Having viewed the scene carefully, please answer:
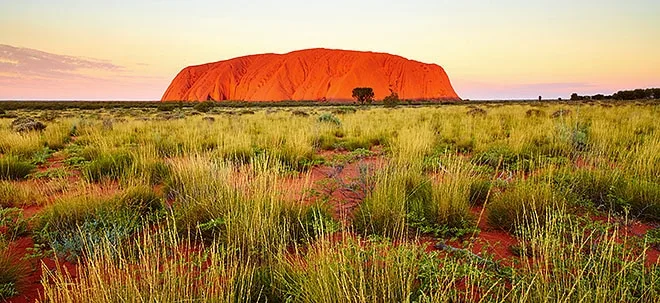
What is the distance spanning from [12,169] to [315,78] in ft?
379

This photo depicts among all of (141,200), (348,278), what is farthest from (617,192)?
(141,200)

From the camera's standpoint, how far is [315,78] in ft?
389

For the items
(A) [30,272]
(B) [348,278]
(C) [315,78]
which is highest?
(C) [315,78]

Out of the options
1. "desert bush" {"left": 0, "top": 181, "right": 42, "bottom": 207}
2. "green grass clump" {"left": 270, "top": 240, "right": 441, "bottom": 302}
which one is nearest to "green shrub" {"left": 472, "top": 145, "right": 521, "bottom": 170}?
"green grass clump" {"left": 270, "top": 240, "right": 441, "bottom": 302}

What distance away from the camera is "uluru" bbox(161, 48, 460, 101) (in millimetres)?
112875

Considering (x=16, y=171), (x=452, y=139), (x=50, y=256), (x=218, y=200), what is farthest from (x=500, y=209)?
(x=16, y=171)

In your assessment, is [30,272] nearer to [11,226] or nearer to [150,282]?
[11,226]

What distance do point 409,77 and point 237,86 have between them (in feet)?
196

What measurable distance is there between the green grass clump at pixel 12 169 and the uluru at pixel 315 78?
10037cm

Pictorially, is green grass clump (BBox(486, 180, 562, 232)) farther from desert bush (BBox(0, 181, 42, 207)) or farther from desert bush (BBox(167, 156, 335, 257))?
desert bush (BBox(0, 181, 42, 207))

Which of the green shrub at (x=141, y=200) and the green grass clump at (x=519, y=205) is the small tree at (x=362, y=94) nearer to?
the green shrub at (x=141, y=200)

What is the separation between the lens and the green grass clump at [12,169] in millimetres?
5579

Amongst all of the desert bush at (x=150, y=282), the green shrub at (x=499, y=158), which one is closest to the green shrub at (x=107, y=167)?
the desert bush at (x=150, y=282)

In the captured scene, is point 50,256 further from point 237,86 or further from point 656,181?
point 237,86
